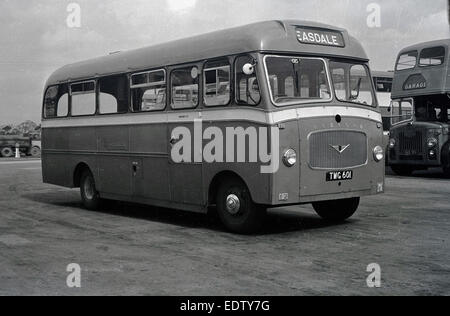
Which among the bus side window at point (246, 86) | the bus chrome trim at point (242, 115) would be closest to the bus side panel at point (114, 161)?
the bus chrome trim at point (242, 115)

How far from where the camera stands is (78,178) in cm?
1327

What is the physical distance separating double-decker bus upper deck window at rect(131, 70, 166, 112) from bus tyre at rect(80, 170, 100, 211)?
2.23 metres

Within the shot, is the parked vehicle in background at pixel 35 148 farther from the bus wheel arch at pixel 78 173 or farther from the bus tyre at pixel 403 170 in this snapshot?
the bus wheel arch at pixel 78 173

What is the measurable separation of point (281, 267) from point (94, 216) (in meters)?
5.63

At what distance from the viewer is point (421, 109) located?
2022 cm

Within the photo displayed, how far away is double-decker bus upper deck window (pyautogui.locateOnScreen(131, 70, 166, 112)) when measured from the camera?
10.6 metres

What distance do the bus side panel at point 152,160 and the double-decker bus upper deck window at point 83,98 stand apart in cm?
164

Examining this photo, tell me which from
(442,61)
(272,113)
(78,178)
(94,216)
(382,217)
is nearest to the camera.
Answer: (272,113)

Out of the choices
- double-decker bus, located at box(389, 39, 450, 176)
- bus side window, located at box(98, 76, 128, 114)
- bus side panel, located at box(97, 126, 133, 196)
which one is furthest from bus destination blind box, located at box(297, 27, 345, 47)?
Result: double-decker bus, located at box(389, 39, 450, 176)

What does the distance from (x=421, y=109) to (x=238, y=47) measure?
12621 mm

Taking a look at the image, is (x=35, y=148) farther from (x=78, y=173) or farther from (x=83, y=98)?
(x=83, y=98)
